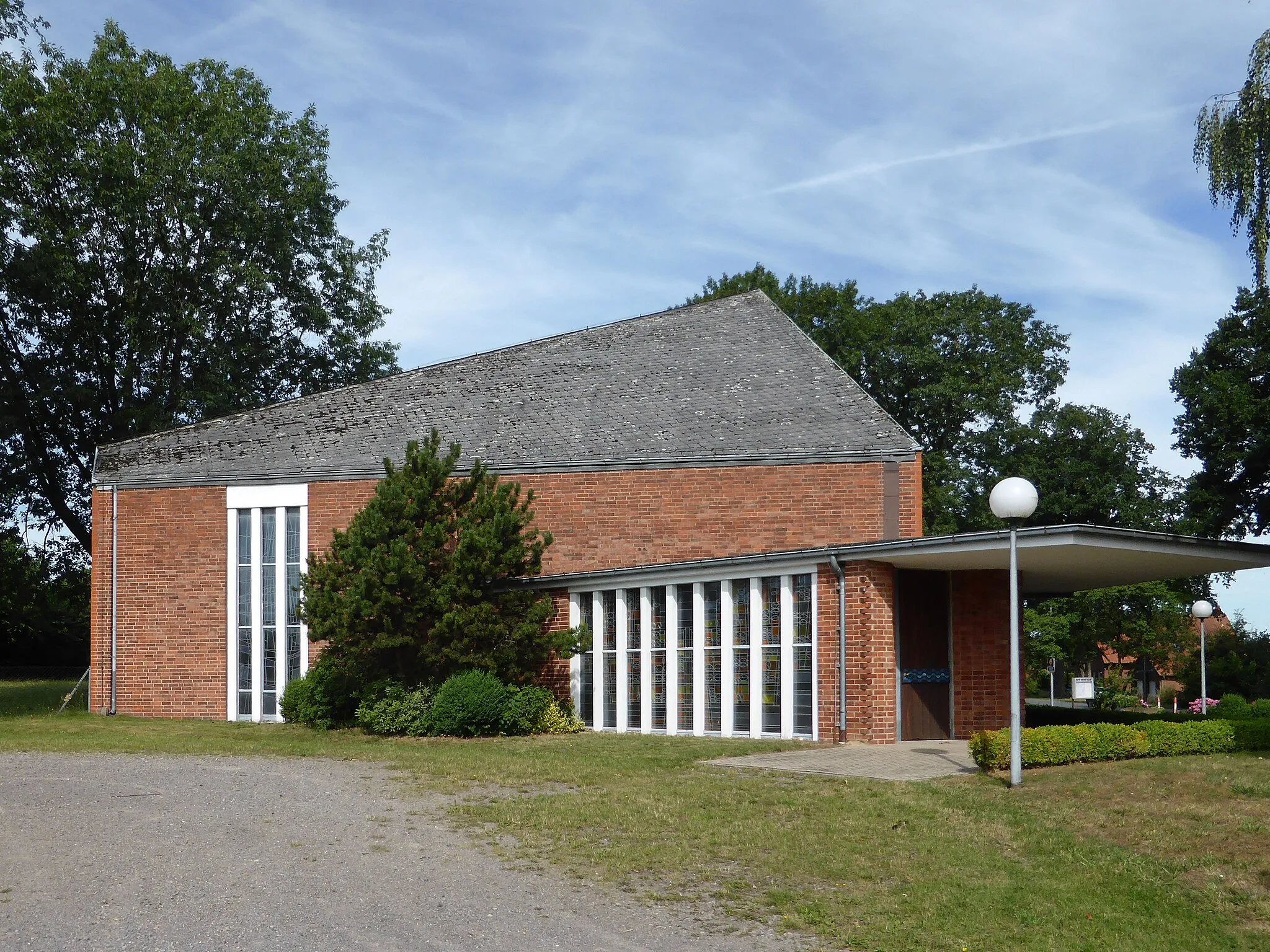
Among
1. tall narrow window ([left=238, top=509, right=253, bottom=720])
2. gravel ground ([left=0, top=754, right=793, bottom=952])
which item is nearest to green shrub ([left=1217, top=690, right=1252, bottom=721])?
gravel ground ([left=0, top=754, right=793, bottom=952])

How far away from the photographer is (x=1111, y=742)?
14.6 metres

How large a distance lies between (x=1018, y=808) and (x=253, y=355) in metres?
30.9

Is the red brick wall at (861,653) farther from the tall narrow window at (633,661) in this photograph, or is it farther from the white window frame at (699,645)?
the tall narrow window at (633,661)

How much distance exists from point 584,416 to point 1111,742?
14.1 m

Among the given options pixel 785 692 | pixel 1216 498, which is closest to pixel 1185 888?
pixel 785 692

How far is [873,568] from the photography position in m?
18.4

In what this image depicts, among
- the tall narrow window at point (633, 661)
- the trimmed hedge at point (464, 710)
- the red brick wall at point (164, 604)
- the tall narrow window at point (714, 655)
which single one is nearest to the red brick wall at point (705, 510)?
the tall narrow window at point (633, 661)

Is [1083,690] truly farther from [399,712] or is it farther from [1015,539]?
[1015,539]

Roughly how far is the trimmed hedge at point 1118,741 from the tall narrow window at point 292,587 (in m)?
15.3

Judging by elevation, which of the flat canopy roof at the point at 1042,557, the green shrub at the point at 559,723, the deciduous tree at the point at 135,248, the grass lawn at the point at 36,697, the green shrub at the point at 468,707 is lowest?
the grass lawn at the point at 36,697

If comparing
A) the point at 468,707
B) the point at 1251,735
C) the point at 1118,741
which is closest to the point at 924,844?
the point at 1118,741

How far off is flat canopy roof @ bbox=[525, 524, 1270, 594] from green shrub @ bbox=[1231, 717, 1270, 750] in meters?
2.21

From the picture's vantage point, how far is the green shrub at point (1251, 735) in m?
15.5

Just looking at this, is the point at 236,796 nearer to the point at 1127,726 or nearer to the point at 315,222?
the point at 1127,726
